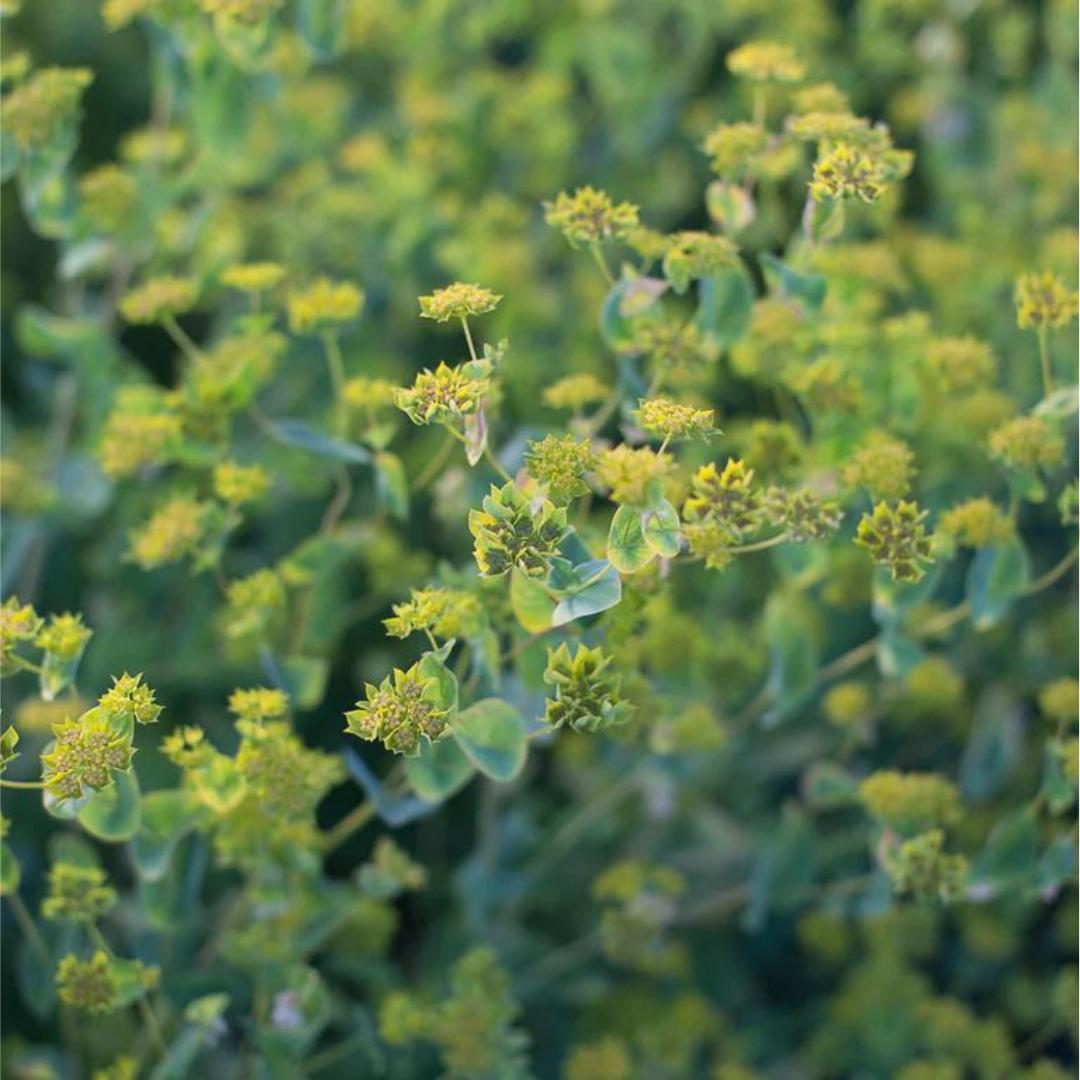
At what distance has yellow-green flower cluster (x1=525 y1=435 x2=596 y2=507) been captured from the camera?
3.35ft

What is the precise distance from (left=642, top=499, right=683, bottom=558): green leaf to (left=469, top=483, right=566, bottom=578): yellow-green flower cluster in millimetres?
58

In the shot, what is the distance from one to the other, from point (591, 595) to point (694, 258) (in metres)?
0.31

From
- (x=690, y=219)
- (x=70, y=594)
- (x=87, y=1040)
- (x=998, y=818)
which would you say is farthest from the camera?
(x=690, y=219)

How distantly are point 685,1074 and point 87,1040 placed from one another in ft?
1.77

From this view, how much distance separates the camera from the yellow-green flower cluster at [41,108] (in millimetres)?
1392

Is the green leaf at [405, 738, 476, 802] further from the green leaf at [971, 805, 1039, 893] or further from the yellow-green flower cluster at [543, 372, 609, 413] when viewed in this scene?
the green leaf at [971, 805, 1039, 893]

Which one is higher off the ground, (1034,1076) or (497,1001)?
(497,1001)

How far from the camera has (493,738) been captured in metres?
1.14

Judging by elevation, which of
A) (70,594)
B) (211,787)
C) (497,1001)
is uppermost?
(211,787)

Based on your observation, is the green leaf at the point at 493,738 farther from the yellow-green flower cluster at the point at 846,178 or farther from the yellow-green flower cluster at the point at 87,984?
the yellow-green flower cluster at the point at 846,178

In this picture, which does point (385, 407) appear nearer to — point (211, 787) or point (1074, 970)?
point (211, 787)

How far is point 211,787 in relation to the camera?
1.18 meters

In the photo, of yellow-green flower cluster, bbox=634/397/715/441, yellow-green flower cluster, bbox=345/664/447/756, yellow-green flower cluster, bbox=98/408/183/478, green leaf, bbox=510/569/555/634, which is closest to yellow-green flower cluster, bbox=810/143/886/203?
yellow-green flower cluster, bbox=634/397/715/441

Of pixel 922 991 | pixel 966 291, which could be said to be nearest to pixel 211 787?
pixel 922 991
